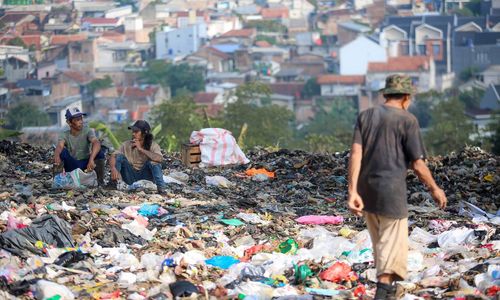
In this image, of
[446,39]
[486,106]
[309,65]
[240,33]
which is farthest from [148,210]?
[240,33]

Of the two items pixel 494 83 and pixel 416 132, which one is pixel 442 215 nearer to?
pixel 416 132

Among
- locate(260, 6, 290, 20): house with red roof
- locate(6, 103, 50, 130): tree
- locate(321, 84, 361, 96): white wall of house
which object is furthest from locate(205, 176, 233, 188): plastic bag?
locate(260, 6, 290, 20): house with red roof

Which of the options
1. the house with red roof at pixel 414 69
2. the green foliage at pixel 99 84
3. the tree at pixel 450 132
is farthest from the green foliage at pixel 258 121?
the house with red roof at pixel 414 69

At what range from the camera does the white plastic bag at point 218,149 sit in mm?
12344

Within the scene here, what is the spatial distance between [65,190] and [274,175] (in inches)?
95.6

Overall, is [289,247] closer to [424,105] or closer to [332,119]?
[424,105]

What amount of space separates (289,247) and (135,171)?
2.39m

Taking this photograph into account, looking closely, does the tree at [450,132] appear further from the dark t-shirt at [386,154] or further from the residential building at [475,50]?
the dark t-shirt at [386,154]

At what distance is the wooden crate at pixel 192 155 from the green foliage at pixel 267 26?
79416mm

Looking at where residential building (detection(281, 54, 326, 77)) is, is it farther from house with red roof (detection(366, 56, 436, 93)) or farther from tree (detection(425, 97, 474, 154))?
tree (detection(425, 97, 474, 154))

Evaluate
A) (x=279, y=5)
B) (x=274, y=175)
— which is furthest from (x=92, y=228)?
(x=279, y=5)

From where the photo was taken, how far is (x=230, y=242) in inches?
327

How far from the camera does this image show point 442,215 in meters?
9.18

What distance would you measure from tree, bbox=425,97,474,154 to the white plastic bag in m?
22.8
